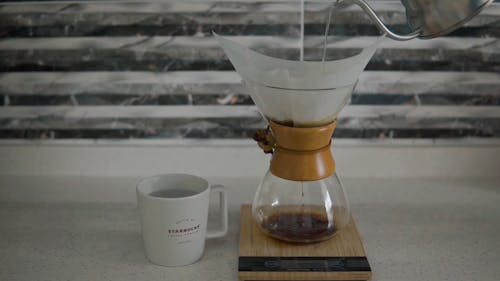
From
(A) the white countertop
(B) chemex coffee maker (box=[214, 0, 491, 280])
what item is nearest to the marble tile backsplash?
(A) the white countertop

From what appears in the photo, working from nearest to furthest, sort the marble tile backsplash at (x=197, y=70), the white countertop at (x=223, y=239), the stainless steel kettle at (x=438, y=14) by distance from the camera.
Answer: the stainless steel kettle at (x=438, y=14)
the white countertop at (x=223, y=239)
the marble tile backsplash at (x=197, y=70)

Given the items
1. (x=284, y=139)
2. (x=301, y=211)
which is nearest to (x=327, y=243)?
(x=301, y=211)

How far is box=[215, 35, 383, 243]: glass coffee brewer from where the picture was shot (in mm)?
866

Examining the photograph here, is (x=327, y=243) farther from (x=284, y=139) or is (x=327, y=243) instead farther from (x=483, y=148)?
(x=483, y=148)

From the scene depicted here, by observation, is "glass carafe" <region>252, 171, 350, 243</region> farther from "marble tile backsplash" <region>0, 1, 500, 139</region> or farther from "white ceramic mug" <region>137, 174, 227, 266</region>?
"marble tile backsplash" <region>0, 1, 500, 139</region>

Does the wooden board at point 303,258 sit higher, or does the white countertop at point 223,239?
the wooden board at point 303,258

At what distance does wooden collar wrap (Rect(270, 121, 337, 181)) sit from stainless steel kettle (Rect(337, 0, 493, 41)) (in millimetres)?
169

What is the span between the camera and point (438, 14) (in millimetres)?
812

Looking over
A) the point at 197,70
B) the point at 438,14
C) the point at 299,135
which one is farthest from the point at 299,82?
the point at 197,70

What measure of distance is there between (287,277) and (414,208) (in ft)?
1.11

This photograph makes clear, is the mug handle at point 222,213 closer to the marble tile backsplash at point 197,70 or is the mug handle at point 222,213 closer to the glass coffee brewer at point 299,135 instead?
the glass coffee brewer at point 299,135

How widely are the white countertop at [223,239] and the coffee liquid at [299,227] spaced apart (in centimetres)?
6

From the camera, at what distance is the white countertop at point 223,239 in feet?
2.98

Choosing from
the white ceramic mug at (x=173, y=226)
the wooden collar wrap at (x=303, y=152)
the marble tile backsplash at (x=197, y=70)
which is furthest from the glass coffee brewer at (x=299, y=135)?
the marble tile backsplash at (x=197, y=70)
